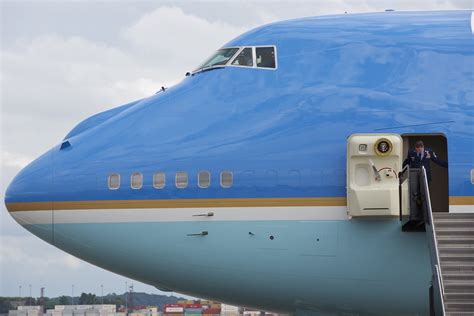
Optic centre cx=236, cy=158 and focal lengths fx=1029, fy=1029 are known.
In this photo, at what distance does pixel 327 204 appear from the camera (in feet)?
53.0

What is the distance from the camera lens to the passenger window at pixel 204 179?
54.6 ft

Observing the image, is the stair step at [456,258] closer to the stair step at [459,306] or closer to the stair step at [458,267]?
the stair step at [458,267]

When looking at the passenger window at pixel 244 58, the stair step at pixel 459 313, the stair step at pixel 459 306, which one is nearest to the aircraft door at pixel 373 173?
the stair step at pixel 459 306

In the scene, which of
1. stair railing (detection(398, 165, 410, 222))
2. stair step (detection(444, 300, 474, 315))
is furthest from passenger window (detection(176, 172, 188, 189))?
stair step (detection(444, 300, 474, 315))

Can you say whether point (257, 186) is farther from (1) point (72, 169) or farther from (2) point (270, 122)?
(1) point (72, 169)

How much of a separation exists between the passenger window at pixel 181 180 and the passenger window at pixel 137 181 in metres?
0.62

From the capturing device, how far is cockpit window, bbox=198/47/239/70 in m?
17.9

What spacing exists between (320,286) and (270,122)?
2.77 m

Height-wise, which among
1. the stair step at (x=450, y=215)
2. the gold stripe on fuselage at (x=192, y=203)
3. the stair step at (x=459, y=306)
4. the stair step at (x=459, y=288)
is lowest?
the stair step at (x=459, y=306)

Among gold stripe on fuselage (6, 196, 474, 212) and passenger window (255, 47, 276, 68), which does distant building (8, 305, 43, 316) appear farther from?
passenger window (255, 47, 276, 68)

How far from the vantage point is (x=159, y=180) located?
16812mm

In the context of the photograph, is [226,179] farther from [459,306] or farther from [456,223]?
[459,306]

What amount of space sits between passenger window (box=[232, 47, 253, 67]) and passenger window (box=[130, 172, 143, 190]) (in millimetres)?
2646

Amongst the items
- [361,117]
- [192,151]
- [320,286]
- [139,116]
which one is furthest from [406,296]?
[139,116]
